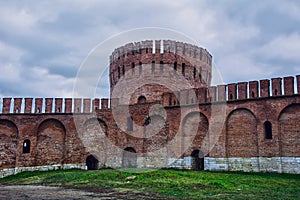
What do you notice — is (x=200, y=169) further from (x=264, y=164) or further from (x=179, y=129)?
(x=264, y=164)

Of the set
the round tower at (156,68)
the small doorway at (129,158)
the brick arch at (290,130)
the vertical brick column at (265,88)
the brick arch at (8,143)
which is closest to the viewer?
the brick arch at (290,130)

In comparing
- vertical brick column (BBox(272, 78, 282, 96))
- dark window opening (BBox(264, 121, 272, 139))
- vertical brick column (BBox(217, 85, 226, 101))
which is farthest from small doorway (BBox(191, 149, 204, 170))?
vertical brick column (BBox(272, 78, 282, 96))

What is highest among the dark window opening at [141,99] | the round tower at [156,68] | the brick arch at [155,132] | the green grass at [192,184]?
the round tower at [156,68]

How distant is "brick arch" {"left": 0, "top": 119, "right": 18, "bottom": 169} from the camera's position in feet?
64.3

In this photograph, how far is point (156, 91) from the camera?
23.2 m

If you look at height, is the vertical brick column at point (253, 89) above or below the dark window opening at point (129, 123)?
above

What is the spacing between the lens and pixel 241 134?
676 inches

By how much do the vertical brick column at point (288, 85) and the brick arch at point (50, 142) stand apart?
43.5 feet

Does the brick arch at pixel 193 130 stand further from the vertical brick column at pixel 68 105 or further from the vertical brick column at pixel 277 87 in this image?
the vertical brick column at pixel 68 105

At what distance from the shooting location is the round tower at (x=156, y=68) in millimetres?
23328

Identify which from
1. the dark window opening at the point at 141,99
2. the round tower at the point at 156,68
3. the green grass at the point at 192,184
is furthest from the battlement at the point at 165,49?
the green grass at the point at 192,184

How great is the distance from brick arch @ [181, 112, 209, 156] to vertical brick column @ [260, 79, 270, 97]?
3327 millimetres

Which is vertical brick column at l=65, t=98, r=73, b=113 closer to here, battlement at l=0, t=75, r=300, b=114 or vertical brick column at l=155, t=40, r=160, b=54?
battlement at l=0, t=75, r=300, b=114

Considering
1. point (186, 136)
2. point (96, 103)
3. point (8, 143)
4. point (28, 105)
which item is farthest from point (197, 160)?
A: point (8, 143)
